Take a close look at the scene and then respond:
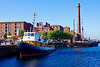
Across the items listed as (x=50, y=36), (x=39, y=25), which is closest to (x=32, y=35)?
(x=50, y=36)

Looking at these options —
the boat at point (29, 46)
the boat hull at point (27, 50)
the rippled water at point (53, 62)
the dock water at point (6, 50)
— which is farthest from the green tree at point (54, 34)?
the rippled water at point (53, 62)

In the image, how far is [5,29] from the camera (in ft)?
365

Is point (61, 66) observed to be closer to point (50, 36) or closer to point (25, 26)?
point (50, 36)

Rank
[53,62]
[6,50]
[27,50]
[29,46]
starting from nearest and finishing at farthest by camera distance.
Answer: [53,62], [27,50], [29,46], [6,50]

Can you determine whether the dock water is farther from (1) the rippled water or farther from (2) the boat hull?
(2) the boat hull

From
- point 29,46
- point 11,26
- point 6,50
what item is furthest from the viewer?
point 11,26

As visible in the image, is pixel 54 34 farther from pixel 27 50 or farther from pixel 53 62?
pixel 53 62

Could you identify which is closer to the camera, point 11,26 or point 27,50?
point 27,50

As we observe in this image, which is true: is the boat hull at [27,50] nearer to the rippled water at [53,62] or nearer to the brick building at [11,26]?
the rippled water at [53,62]

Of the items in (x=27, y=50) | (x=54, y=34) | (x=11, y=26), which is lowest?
(x=27, y=50)

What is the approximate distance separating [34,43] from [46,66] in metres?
14.9

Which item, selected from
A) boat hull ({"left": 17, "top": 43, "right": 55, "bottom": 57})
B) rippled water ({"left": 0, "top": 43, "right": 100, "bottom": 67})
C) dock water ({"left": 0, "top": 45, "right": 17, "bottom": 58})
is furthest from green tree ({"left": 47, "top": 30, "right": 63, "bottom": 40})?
rippled water ({"left": 0, "top": 43, "right": 100, "bottom": 67})

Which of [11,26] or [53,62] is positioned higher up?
[11,26]

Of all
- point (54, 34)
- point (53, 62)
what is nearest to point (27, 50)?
point (53, 62)
